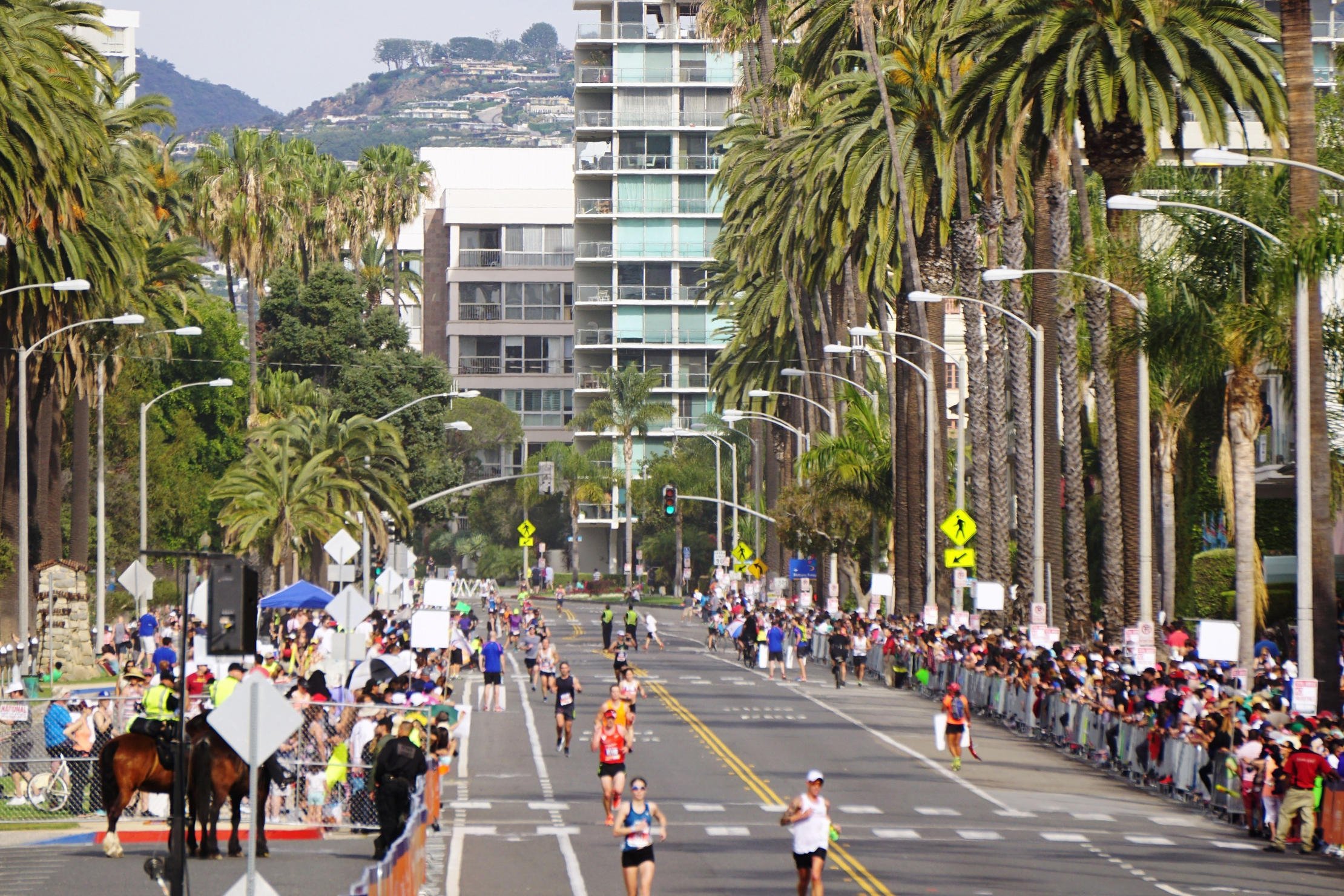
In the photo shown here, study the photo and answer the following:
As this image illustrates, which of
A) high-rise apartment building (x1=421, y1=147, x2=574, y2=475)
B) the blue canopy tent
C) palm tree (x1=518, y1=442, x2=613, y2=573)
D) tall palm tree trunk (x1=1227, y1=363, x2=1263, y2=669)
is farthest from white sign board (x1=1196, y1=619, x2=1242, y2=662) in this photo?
high-rise apartment building (x1=421, y1=147, x2=574, y2=475)

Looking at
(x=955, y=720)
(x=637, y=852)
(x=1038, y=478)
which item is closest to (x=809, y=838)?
(x=637, y=852)

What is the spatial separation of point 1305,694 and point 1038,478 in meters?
19.7

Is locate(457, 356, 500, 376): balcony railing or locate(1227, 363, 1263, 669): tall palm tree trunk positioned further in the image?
locate(457, 356, 500, 376): balcony railing

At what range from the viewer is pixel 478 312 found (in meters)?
156

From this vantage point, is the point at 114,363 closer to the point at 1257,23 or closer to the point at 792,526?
the point at 792,526

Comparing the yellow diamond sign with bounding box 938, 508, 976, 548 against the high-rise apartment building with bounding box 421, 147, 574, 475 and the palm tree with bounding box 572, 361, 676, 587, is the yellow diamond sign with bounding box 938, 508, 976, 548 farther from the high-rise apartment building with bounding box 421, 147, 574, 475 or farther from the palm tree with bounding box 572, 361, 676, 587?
the high-rise apartment building with bounding box 421, 147, 574, 475

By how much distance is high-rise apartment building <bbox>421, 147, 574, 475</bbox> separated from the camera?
156m

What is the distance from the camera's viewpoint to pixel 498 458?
152125 millimetres

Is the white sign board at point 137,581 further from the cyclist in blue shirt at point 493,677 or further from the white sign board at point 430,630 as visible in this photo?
the cyclist in blue shirt at point 493,677

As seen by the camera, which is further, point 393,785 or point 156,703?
point 156,703

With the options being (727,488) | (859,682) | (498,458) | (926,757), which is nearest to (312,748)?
(926,757)

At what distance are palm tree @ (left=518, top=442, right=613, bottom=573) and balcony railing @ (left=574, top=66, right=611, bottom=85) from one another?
26.2m

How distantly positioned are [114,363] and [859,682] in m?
Answer: 25.9

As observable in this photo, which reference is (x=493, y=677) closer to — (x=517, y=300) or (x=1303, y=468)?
(x=1303, y=468)
